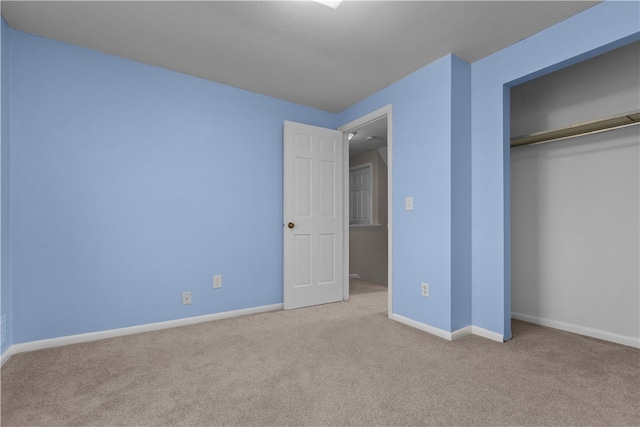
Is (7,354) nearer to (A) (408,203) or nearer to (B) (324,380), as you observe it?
(B) (324,380)

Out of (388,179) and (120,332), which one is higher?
(388,179)

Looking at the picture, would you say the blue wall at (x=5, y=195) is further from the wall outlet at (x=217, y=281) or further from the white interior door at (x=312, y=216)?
the white interior door at (x=312, y=216)

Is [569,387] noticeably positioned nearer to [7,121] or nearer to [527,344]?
[527,344]

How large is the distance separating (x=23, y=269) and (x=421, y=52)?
3.50 m

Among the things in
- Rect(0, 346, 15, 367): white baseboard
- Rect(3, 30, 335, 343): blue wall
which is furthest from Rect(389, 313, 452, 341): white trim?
Rect(0, 346, 15, 367): white baseboard

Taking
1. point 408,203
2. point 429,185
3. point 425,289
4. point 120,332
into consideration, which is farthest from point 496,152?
point 120,332

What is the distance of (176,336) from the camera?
2707mm

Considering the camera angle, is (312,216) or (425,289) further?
(312,216)

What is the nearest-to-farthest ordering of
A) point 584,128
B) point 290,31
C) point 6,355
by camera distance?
point 6,355 → point 290,31 → point 584,128

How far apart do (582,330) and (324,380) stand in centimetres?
232

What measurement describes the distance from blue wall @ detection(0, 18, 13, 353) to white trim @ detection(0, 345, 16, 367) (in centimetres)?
3

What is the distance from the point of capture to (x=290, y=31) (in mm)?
2355

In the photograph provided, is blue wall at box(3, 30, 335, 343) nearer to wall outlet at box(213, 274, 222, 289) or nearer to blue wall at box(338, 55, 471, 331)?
wall outlet at box(213, 274, 222, 289)

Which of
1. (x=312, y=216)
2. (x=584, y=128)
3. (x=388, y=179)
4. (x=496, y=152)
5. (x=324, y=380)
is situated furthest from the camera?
(x=312, y=216)
